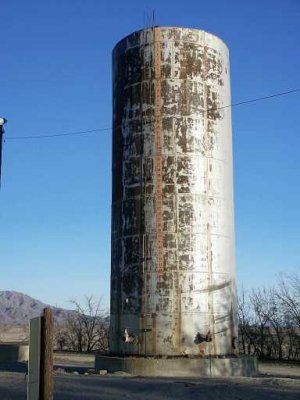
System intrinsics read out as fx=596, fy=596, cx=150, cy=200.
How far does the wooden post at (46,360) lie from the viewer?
5.30 metres

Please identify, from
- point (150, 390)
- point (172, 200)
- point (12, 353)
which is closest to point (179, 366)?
point (150, 390)

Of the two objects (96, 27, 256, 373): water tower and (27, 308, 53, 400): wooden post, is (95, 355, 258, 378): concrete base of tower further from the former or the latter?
(27, 308, 53, 400): wooden post

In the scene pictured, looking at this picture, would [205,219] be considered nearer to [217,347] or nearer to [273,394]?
[217,347]

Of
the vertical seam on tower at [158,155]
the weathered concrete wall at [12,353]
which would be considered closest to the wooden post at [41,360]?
the vertical seam on tower at [158,155]

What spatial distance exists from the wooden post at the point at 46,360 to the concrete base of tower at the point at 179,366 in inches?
562

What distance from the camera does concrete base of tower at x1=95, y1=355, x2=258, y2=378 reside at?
19.2m

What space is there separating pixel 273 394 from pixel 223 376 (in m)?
5.41

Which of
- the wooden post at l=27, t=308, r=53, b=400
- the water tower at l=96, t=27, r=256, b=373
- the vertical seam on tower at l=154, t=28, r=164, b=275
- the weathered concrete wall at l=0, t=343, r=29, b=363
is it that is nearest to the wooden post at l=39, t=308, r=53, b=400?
the wooden post at l=27, t=308, r=53, b=400

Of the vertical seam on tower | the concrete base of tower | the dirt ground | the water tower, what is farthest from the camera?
the vertical seam on tower

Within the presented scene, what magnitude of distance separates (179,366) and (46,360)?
1448cm

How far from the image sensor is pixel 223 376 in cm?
1959

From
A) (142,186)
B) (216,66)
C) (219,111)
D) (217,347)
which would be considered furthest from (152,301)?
(216,66)

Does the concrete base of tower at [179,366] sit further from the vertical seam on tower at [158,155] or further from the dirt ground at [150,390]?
the vertical seam on tower at [158,155]

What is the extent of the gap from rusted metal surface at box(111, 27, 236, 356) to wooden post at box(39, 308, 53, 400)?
14796 mm
